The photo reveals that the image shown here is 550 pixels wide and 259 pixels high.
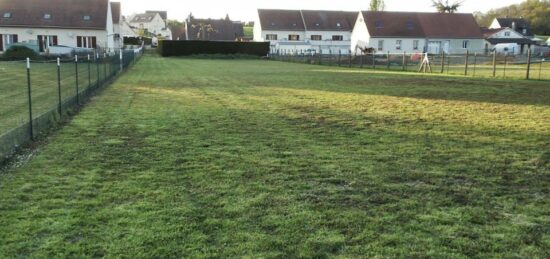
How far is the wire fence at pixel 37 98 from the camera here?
25.5ft

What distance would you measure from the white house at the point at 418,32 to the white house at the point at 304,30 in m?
10.6

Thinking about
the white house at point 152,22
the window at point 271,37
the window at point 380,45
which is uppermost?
the white house at point 152,22

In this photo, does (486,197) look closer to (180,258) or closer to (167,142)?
(180,258)

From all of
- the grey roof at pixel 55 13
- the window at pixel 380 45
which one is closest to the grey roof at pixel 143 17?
the grey roof at pixel 55 13

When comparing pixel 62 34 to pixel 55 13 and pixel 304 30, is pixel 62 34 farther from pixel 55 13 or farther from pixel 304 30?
pixel 304 30

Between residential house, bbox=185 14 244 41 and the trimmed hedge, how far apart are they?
98.9ft

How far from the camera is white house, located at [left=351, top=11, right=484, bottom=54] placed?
6400 centimetres

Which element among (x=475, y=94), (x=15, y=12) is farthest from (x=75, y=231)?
(x=15, y=12)

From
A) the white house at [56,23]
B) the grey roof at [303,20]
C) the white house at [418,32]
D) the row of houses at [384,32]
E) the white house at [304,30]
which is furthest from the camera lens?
the grey roof at [303,20]

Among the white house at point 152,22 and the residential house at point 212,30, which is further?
the white house at point 152,22

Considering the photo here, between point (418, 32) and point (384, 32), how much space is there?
14.3ft

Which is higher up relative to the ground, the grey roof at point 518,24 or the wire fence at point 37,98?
the grey roof at point 518,24

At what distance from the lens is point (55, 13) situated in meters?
51.7

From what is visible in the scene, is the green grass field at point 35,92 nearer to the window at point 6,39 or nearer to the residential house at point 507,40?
the window at point 6,39
